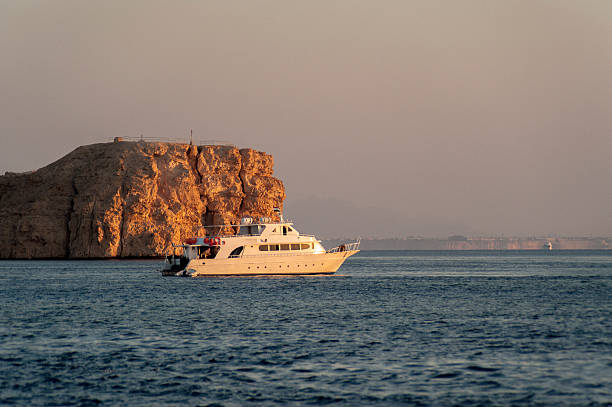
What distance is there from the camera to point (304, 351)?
2778 centimetres

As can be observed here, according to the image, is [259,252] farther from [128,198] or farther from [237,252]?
[128,198]

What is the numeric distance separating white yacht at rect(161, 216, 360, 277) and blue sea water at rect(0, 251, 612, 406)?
56.3 feet

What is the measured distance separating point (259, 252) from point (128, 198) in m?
89.0

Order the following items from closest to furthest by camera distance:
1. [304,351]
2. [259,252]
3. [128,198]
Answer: [304,351]
[259,252]
[128,198]

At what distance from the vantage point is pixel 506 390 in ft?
68.9

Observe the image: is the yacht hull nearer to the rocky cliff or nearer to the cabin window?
the cabin window

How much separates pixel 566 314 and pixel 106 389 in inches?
1125

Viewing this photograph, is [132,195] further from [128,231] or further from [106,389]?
[106,389]

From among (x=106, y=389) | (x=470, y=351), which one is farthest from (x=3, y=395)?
(x=470, y=351)

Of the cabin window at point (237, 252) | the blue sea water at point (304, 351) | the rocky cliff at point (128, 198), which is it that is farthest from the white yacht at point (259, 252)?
the rocky cliff at point (128, 198)

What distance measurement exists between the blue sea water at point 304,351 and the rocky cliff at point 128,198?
3957 inches

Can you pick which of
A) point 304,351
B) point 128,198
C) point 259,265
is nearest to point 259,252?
point 259,265

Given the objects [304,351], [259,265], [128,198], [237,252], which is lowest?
[304,351]

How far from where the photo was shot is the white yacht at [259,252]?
6862cm
